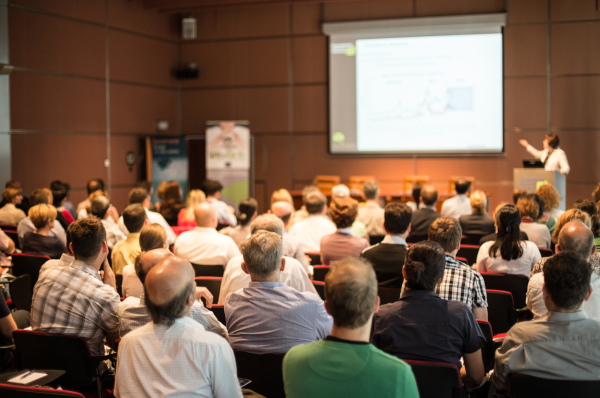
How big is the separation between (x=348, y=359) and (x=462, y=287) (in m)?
1.67

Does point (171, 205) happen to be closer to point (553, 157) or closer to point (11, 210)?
point (11, 210)

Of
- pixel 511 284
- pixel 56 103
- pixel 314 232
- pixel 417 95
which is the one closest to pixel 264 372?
pixel 511 284

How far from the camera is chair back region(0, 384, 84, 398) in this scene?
1.83m

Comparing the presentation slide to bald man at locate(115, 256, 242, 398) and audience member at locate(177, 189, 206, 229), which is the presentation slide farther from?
bald man at locate(115, 256, 242, 398)

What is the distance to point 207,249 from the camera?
4551 millimetres

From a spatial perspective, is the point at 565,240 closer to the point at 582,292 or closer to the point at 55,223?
the point at 582,292

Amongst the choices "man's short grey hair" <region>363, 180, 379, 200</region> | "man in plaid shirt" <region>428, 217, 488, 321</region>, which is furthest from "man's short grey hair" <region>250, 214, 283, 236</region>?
"man's short grey hair" <region>363, 180, 379, 200</region>

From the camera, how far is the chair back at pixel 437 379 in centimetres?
218

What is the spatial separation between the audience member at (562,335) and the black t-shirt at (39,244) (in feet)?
13.5

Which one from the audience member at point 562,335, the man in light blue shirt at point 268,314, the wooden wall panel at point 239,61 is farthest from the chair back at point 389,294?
the wooden wall panel at point 239,61

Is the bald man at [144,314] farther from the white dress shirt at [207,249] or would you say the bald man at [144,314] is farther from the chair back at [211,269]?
the white dress shirt at [207,249]

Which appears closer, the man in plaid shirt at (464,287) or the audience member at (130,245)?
the man in plaid shirt at (464,287)

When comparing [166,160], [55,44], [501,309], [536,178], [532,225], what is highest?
[55,44]

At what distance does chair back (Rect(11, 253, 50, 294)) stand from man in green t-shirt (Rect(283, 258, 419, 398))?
3.50m
